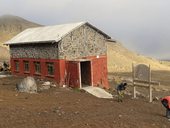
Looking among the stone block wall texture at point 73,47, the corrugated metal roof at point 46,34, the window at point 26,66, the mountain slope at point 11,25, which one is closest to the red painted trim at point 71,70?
the window at point 26,66

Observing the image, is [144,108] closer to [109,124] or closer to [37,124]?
[109,124]

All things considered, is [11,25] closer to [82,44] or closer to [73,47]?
Result: [82,44]

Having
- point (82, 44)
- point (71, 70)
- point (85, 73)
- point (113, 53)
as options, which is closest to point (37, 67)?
point (71, 70)

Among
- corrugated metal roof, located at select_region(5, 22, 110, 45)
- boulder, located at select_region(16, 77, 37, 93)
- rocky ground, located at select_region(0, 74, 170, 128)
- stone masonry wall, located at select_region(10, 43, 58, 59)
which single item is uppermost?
corrugated metal roof, located at select_region(5, 22, 110, 45)

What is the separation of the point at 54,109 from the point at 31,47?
17804 millimetres

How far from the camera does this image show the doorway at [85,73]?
120 ft

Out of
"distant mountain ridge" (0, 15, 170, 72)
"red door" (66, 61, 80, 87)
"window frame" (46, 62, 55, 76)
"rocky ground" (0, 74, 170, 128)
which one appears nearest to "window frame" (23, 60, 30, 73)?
"window frame" (46, 62, 55, 76)

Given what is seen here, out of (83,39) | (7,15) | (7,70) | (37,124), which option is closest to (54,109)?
(37,124)

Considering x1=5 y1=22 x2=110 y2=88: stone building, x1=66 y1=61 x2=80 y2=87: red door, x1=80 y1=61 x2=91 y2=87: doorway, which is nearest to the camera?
x1=66 y1=61 x2=80 y2=87: red door

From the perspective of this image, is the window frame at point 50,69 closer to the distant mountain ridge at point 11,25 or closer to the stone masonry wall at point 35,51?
the stone masonry wall at point 35,51

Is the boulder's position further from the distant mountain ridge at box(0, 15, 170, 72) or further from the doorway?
the distant mountain ridge at box(0, 15, 170, 72)

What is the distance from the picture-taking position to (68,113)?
2034 centimetres

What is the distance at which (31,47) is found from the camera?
38.4 m

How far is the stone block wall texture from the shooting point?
35438 mm
